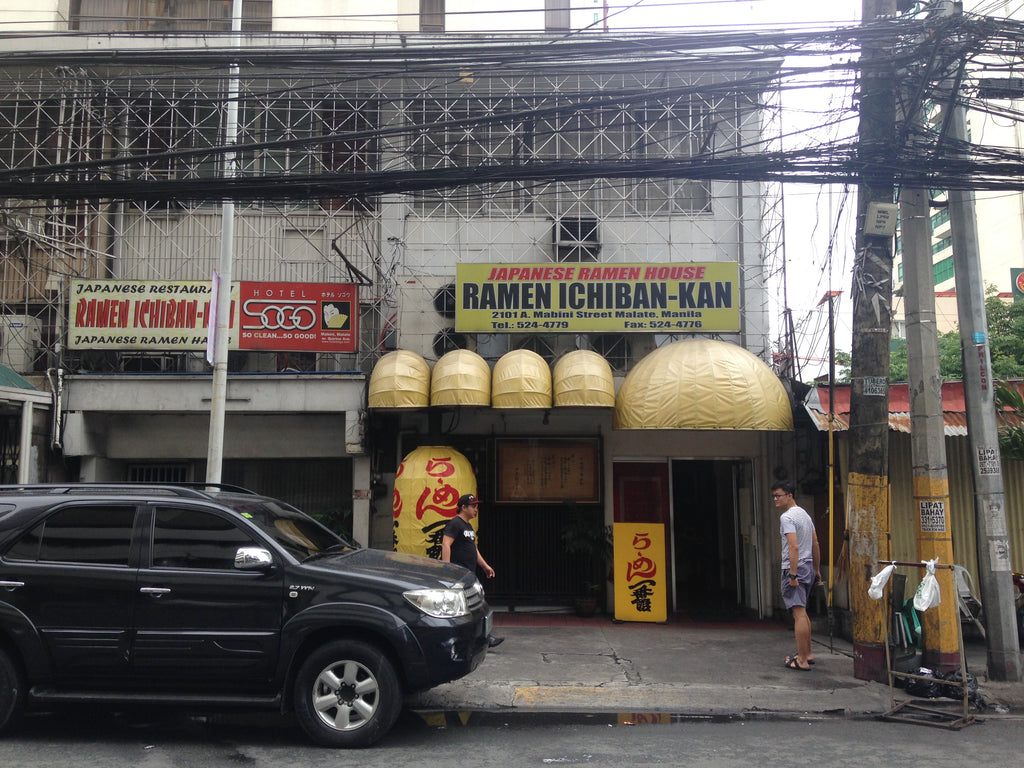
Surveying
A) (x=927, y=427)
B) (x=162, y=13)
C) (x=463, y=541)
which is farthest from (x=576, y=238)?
(x=162, y=13)

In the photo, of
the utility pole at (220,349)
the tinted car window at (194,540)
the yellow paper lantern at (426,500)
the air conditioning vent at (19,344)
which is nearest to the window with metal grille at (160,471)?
the air conditioning vent at (19,344)

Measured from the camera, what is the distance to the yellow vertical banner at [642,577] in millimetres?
10789

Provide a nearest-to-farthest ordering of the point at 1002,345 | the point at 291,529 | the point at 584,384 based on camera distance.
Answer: the point at 291,529, the point at 584,384, the point at 1002,345

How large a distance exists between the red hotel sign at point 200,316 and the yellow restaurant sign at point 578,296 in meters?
1.91

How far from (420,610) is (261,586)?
1185mm

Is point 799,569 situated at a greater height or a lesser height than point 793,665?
greater

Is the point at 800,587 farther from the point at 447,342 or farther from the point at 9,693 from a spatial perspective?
the point at 9,693

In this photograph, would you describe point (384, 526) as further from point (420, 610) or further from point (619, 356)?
point (420, 610)

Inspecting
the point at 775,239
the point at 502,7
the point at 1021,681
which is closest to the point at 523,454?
the point at 775,239

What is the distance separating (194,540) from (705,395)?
21.5 feet

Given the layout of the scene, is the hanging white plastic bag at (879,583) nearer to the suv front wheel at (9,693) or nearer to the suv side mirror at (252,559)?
the suv side mirror at (252,559)

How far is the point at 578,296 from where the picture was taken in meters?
11.6

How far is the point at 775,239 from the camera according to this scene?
1219 centimetres

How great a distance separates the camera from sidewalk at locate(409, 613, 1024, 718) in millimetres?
6828
